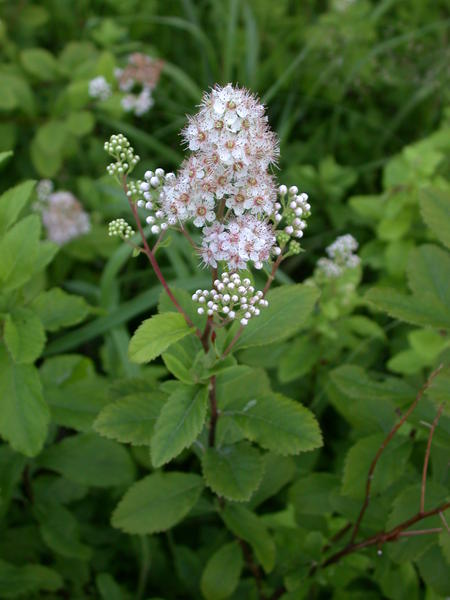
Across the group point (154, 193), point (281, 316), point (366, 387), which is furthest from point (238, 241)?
point (366, 387)

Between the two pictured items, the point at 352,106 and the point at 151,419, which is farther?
the point at 352,106

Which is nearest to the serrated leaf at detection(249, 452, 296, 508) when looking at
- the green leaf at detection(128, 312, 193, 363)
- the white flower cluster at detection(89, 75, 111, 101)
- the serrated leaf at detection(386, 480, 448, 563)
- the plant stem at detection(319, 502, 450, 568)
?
the plant stem at detection(319, 502, 450, 568)

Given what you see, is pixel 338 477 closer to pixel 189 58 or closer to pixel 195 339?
pixel 195 339

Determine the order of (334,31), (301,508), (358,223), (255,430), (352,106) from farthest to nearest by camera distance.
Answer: (352,106) → (334,31) → (358,223) → (301,508) → (255,430)

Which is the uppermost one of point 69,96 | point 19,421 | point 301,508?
point 69,96

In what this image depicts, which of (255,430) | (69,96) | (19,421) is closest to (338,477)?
(255,430)

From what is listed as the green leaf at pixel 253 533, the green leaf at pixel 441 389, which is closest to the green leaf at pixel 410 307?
the green leaf at pixel 441 389

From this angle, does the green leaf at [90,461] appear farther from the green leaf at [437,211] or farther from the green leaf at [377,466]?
the green leaf at [437,211]

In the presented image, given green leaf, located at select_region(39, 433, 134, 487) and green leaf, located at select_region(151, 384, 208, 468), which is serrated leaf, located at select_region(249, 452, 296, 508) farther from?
green leaf, located at select_region(151, 384, 208, 468)
